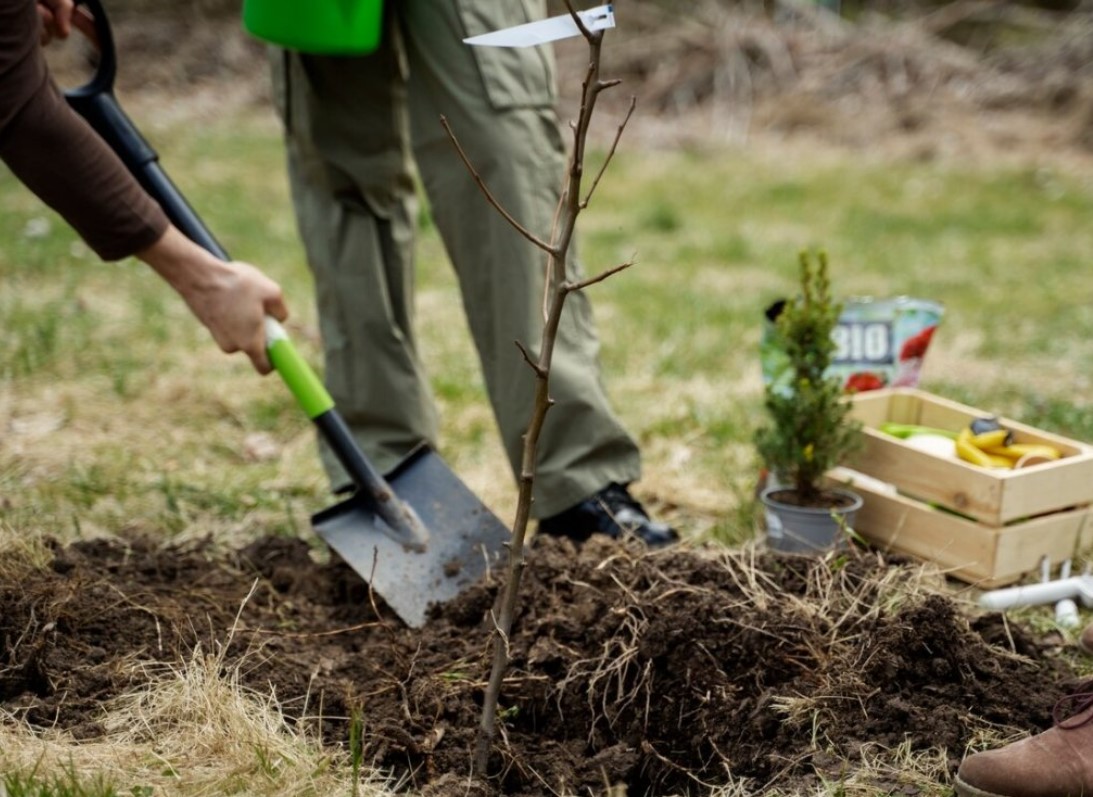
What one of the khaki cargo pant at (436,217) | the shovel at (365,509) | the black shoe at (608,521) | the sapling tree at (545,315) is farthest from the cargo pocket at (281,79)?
the sapling tree at (545,315)

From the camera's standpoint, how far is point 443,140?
2.74 meters

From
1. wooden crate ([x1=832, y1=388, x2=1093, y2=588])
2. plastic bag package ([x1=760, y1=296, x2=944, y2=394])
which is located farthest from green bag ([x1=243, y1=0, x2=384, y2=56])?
wooden crate ([x1=832, y1=388, x2=1093, y2=588])

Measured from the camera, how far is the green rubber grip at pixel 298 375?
266 centimetres

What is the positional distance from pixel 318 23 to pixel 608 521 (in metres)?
1.25

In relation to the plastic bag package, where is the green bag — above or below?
above

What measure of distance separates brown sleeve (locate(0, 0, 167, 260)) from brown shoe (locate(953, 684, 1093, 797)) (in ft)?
5.64

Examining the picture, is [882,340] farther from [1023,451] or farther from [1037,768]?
[1037,768]

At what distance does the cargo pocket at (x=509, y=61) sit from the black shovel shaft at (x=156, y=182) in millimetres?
679

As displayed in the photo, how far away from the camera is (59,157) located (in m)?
2.25

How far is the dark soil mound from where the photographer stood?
2.02m

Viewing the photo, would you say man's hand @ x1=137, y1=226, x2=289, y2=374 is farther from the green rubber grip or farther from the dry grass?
the dry grass

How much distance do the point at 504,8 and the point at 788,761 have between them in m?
1.64

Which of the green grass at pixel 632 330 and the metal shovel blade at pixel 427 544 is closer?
the metal shovel blade at pixel 427 544

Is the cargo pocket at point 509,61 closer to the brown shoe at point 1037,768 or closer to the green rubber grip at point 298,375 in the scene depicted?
the green rubber grip at point 298,375
